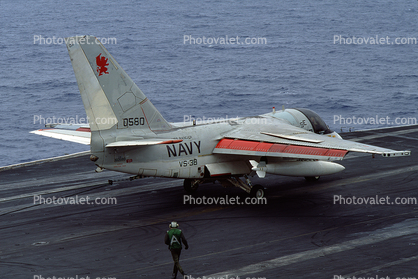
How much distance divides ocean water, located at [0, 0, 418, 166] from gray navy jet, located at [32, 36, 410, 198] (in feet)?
97.8

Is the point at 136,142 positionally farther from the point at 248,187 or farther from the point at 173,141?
the point at 248,187

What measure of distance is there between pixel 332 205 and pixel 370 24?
11727 centimetres

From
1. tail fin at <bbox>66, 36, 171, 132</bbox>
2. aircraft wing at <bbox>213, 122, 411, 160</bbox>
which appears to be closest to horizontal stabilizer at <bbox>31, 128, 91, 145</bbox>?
tail fin at <bbox>66, 36, 171, 132</bbox>

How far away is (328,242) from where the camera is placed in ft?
70.3

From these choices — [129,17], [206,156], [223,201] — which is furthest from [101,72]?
[129,17]

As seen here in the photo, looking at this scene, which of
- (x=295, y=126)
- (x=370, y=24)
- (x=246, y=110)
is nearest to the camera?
(x=295, y=126)

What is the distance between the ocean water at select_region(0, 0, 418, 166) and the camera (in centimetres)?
7006

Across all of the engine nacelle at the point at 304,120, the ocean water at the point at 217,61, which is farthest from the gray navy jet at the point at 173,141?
the ocean water at the point at 217,61

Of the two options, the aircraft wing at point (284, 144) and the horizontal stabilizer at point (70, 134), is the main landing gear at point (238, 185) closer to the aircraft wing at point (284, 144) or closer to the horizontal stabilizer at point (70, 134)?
the aircraft wing at point (284, 144)

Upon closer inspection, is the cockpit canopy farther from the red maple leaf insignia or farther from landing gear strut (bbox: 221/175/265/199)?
the red maple leaf insignia

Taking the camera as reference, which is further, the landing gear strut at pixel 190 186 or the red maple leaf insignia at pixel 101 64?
the landing gear strut at pixel 190 186

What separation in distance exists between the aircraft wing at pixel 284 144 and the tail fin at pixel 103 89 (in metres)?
5.41

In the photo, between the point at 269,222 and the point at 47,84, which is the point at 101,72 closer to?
the point at 269,222

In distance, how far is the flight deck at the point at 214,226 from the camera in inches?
752
